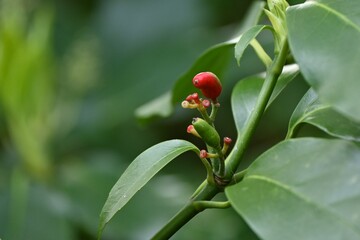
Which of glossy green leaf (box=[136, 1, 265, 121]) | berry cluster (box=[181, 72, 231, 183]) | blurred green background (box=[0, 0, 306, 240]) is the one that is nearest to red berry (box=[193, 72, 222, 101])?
berry cluster (box=[181, 72, 231, 183])

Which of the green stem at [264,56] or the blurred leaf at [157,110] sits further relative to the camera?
the blurred leaf at [157,110]

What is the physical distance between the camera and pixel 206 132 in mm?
595

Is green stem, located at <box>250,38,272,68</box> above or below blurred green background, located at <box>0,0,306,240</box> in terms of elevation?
above

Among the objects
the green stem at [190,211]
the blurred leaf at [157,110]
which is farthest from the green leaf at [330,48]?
the blurred leaf at [157,110]

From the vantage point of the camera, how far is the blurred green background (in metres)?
1.51

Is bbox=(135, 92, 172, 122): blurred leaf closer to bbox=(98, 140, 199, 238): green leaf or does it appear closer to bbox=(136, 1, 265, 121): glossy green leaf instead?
bbox=(136, 1, 265, 121): glossy green leaf

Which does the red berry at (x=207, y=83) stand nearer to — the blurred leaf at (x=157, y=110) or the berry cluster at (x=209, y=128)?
the berry cluster at (x=209, y=128)

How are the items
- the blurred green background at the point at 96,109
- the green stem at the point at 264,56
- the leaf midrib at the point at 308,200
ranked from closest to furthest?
the leaf midrib at the point at 308,200
the green stem at the point at 264,56
the blurred green background at the point at 96,109

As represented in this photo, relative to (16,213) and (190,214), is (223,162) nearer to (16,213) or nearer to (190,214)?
(190,214)

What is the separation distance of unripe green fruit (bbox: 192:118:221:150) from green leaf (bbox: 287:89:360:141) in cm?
9

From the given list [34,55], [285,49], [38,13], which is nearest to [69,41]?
[38,13]

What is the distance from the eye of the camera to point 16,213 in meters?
1.51

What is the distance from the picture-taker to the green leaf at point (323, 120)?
1.98 feet

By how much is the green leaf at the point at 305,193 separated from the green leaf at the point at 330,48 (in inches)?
1.7
